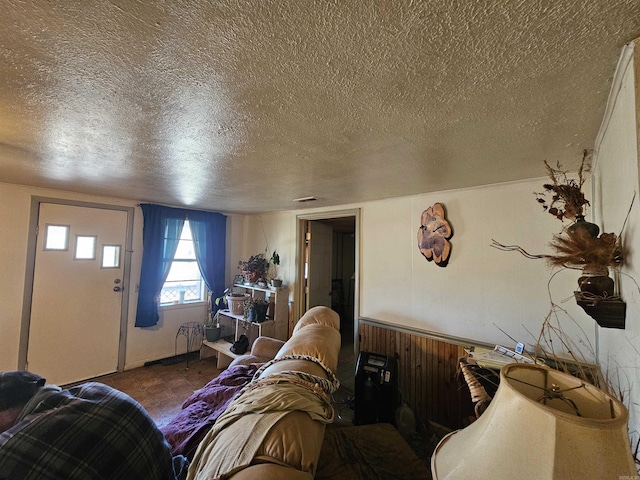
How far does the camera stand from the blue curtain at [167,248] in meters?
3.35

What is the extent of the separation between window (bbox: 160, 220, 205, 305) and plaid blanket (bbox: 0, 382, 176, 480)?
2833mm

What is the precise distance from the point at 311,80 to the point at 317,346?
54.7 inches

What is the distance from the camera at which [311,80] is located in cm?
88

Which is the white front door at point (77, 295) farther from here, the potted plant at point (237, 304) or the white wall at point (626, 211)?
the white wall at point (626, 211)

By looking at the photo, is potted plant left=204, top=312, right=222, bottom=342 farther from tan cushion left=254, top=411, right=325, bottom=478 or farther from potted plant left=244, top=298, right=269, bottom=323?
tan cushion left=254, top=411, right=325, bottom=478

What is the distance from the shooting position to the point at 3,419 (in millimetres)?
900

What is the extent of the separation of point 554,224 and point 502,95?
1.43m

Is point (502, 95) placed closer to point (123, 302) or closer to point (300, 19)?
point (300, 19)

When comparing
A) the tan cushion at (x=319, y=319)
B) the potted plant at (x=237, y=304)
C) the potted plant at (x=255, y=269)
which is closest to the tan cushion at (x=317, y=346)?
the tan cushion at (x=319, y=319)

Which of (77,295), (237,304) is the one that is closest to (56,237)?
(77,295)

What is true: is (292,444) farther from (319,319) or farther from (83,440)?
(319,319)

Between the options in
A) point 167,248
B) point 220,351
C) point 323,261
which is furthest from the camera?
point 323,261

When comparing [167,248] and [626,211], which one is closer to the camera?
[626,211]

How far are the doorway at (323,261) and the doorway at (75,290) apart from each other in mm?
2191
